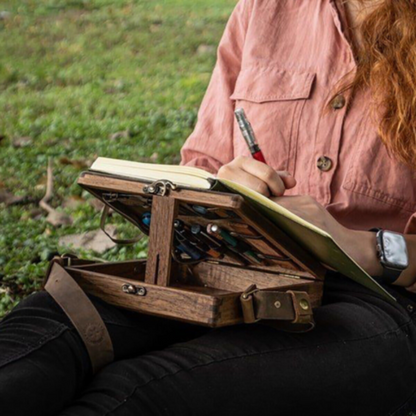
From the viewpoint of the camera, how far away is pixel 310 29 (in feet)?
8.18

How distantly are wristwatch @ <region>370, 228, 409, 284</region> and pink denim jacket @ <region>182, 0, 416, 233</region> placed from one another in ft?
0.45

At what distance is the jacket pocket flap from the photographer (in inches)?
95.6

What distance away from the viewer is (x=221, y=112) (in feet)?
8.52

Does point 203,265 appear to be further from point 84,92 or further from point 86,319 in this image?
point 84,92

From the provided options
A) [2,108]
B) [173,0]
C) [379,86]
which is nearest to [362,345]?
[379,86]

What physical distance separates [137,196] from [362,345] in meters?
0.58

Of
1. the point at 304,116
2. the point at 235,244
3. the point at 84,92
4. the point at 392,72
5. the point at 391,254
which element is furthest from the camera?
the point at 84,92

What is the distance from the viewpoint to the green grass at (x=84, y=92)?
3.82 m

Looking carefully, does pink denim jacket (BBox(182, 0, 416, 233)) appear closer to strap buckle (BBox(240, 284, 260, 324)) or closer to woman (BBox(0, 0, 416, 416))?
woman (BBox(0, 0, 416, 416))

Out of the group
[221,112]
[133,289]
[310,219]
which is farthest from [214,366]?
[221,112]

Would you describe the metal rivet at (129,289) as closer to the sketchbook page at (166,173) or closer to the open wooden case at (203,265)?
the open wooden case at (203,265)

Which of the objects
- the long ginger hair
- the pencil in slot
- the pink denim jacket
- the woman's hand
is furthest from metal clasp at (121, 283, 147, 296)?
the long ginger hair

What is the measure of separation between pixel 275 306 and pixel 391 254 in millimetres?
446

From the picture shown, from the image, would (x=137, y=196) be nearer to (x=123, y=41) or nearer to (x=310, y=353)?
(x=310, y=353)
